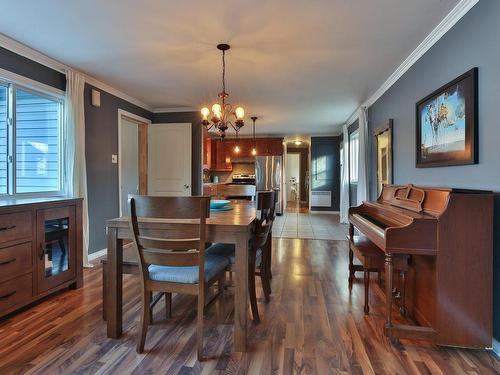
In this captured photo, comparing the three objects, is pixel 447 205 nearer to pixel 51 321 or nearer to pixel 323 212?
pixel 51 321

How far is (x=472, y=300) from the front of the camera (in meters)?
1.82

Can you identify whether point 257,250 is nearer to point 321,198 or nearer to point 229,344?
point 229,344

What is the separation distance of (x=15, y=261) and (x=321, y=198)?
728 cm

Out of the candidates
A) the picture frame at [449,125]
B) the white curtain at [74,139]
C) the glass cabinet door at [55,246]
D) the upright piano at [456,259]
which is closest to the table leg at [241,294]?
the upright piano at [456,259]

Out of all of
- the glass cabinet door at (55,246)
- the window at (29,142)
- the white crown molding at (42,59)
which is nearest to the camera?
the glass cabinet door at (55,246)

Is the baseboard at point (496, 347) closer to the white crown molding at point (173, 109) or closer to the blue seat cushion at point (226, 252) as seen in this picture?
the blue seat cushion at point (226, 252)

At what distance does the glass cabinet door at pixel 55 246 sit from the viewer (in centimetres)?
248

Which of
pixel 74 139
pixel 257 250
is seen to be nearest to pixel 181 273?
pixel 257 250

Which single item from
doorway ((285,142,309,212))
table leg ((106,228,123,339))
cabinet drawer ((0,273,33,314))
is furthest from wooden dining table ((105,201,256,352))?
doorway ((285,142,309,212))

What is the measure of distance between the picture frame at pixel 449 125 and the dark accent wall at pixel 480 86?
0.05 m

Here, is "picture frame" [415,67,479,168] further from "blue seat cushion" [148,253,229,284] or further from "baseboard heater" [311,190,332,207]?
"baseboard heater" [311,190,332,207]

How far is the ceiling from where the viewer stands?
2.16 meters

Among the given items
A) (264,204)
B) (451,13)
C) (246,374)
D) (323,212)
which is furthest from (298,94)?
(323,212)

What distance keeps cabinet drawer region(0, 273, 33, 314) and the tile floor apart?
Result: 3.65 m
